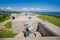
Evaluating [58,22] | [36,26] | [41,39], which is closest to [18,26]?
[36,26]

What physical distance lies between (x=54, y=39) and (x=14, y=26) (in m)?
2.94

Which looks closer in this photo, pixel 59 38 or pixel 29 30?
pixel 59 38

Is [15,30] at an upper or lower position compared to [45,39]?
lower

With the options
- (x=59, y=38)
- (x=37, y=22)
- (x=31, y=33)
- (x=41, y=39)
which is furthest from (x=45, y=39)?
(x=37, y=22)

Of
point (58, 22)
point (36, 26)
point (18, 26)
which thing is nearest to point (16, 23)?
point (18, 26)

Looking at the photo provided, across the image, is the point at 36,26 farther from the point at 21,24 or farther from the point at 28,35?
the point at 28,35

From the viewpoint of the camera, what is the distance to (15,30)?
4.98 metres

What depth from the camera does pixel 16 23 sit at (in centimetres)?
493

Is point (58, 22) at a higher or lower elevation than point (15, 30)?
higher

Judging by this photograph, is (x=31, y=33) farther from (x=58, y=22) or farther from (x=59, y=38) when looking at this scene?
(x=58, y=22)

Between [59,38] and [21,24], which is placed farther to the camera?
[21,24]

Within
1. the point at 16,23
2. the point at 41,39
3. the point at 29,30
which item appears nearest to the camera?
the point at 41,39

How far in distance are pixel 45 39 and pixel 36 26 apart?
275 cm

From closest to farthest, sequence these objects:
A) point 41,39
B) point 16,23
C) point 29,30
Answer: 1. point 41,39
2. point 29,30
3. point 16,23
